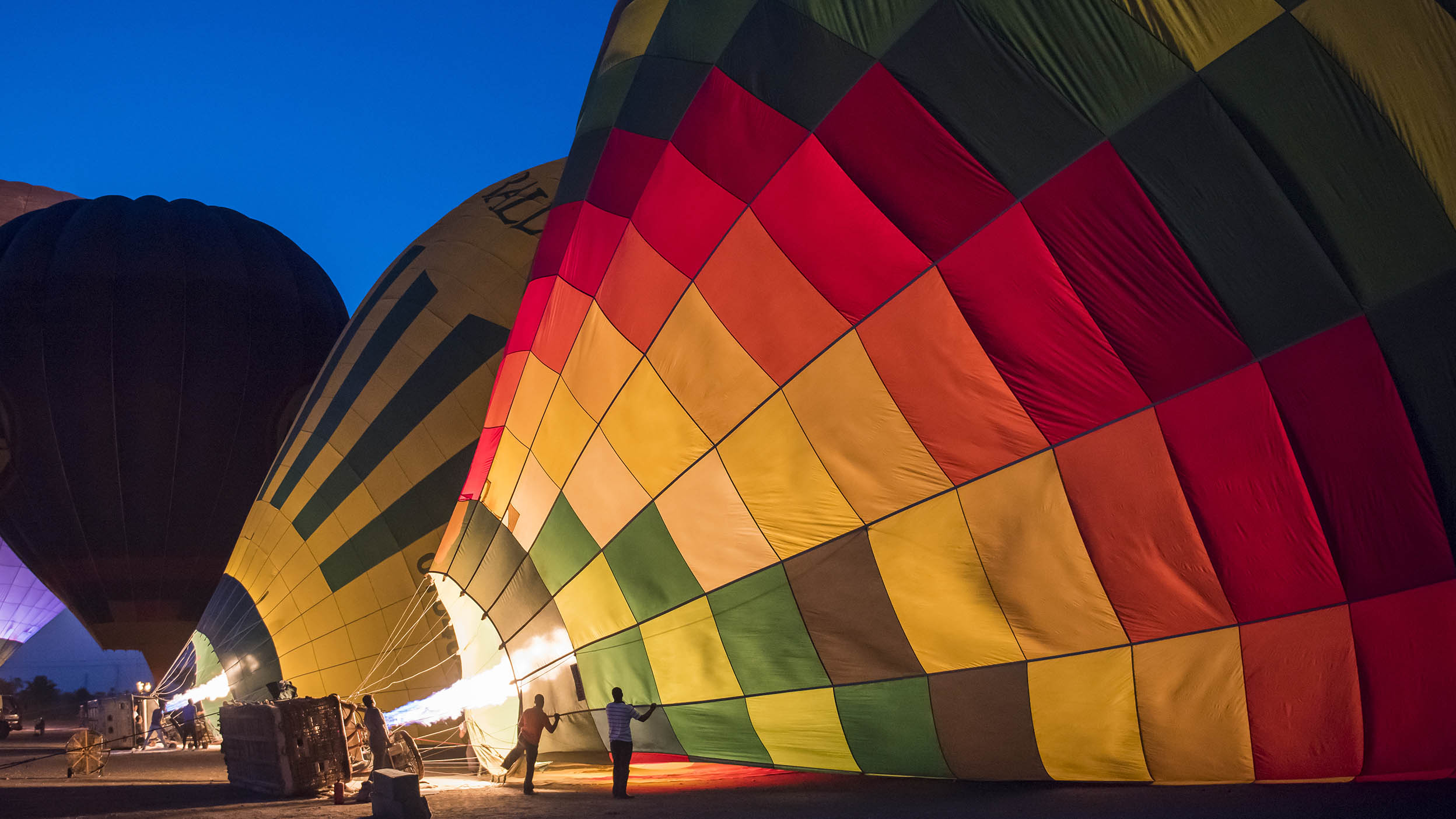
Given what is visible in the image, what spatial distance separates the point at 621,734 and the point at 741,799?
0.80 metres

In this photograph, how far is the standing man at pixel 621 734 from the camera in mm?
4648

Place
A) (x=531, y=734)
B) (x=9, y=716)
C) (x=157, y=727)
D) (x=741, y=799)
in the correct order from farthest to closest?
(x=9, y=716), (x=157, y=727), (x=531, y=734), (x=741, y=799)

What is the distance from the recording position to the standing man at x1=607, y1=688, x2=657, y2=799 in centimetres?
465

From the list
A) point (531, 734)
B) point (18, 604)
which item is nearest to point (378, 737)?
point (531, 734)

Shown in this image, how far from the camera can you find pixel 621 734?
188 inches

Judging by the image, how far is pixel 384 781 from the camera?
4.15 meters

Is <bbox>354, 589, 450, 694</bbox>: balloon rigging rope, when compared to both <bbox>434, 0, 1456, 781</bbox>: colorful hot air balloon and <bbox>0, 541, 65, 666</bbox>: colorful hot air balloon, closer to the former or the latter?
<bbox>434, 0, 1456, 781</bbox>: colorful hot air balloon

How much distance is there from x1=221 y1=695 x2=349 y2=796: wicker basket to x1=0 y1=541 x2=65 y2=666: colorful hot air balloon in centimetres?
1718

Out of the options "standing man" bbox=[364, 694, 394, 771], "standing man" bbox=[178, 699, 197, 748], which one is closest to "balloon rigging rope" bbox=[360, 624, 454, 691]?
"standing man" bbox=[364, 694, 394, 771]

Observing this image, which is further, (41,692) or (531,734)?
(41,692)

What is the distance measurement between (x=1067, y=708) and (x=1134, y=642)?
1.34 ft

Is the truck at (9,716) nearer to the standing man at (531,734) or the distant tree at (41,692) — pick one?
the standing man at (531,734)

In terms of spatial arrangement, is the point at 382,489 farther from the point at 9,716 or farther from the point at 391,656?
the point at 9,716

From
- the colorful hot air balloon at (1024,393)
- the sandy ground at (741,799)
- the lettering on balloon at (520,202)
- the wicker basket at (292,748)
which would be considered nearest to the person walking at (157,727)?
the sandy ground at (741,799)
